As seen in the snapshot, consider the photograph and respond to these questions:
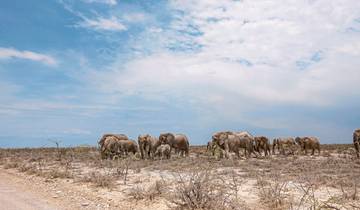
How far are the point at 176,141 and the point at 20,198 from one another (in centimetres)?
2029

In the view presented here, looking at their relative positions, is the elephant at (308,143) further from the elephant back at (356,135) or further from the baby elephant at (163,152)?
the baby elephant at (163,152)

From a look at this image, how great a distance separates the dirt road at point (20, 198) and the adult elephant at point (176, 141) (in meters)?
15.7

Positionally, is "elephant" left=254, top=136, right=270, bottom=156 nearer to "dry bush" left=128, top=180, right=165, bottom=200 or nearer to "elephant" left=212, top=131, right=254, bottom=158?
"elephant" left=212, top=131, right=254, bottom=158

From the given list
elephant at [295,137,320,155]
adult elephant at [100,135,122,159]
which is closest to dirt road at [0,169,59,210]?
adult elephant at [100,135,122,159]

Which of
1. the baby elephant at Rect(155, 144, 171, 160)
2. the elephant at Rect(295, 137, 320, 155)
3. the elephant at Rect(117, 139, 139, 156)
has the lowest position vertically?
the baby elephant at Rect(155, 144, 171, 160)

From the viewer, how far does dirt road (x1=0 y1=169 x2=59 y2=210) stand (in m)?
11.0

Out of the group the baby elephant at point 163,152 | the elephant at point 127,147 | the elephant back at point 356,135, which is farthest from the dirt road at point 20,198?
the elephant back at point 356,135

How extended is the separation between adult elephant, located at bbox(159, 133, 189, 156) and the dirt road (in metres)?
15.7

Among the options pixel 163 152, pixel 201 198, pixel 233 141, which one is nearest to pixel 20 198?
pixel 201 198

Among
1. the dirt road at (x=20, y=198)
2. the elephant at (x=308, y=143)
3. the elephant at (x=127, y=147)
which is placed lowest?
the dirt road at (x=20, y=198)

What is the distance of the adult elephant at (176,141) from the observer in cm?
3126

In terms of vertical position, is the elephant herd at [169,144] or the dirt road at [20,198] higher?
the elephant herd at [169,144]

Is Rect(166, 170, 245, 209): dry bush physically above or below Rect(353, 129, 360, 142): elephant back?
below

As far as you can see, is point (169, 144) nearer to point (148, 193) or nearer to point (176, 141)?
point (176, 141)
